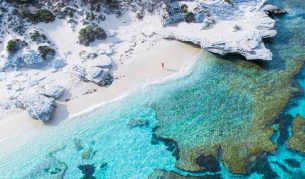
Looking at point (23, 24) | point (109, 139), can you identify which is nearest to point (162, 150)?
point (109, 139)

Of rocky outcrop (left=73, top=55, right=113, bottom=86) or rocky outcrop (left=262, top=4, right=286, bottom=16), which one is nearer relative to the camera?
rocky outcrop (left=73, top=55, right=113, bottom=86)

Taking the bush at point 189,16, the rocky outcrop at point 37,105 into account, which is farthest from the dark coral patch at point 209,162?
the bush at point 189,16

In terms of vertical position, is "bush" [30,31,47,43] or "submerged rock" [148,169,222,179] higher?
"bush" [30,31,47,43]

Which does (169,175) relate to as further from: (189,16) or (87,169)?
(189,16)

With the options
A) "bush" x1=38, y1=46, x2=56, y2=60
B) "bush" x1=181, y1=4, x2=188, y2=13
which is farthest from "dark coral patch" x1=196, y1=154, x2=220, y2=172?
"bush" x1=181, y1=4, x2=188, y2=13

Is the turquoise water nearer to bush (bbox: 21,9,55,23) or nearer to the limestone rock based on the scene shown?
the limestone rock

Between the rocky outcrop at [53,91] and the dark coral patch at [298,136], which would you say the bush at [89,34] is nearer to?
the rocky outcrop at [53,91]
